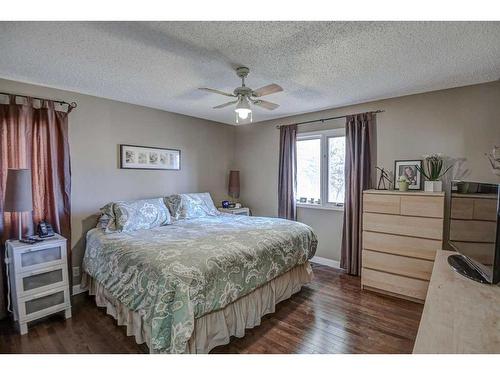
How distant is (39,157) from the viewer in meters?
2.53

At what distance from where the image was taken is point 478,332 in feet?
3.38

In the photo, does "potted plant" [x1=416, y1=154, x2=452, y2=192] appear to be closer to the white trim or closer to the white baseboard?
the white baseboard

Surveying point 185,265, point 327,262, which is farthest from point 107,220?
point 327,262

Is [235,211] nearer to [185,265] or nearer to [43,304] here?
[185,265]

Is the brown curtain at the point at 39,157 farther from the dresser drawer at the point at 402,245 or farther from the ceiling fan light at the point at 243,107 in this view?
the dresser drawer at the point at 402,245

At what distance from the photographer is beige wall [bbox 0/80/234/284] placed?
2.81m

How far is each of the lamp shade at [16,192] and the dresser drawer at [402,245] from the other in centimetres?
345

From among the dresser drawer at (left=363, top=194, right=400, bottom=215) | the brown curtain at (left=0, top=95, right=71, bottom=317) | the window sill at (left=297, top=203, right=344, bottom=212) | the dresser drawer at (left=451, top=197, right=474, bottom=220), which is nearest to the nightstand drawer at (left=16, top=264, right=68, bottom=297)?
the brown curtain at (left=0, top=95, right=71, bottom=317)

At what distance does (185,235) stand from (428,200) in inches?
97.4

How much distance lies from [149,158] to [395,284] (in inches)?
135

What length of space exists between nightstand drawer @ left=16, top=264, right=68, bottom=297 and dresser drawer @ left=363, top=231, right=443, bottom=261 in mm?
3162

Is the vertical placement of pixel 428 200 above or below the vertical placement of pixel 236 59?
below
